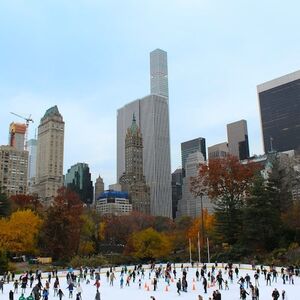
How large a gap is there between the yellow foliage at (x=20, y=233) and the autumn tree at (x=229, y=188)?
87.6 ft

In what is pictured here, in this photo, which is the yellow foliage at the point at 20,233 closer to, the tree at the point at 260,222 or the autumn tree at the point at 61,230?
the autumn tree at the point at 61,230

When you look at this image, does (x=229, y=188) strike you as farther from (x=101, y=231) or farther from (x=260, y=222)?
(x=101, y=231)

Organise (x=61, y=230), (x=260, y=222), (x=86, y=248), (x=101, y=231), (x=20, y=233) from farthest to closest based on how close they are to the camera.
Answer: (x=101, y=231) → (x=86, y=248) → (x=61, y=230) → (x=20, y=233) → (x=260, y=222)

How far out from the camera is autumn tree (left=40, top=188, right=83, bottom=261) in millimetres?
65688

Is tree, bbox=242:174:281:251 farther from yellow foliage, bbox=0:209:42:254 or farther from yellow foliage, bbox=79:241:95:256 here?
yellow foliage, bbox=0:209:42:254

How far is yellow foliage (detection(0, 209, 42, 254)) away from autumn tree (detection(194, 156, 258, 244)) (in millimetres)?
26698

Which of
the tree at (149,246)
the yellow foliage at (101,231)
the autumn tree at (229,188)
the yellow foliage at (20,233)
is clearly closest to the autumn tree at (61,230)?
the yellow foliage at (20,233)

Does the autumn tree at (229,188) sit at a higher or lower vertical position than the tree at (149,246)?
higher

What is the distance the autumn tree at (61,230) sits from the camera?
2586 inches

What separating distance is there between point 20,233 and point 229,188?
101 feet

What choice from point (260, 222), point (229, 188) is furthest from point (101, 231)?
point (260, 222)

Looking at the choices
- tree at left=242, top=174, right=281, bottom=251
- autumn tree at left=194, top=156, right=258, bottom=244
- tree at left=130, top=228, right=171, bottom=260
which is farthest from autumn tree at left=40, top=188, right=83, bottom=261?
tree at left=242, top=174, right=281, bottom=251

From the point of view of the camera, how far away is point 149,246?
7319 centimetres

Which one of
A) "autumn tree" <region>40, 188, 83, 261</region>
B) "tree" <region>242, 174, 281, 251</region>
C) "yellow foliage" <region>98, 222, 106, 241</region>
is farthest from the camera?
"yellow foliage" <region>98, 222, 106, 241</region>
